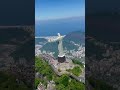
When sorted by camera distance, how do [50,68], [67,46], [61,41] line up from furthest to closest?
[67,46] < [61,41] < [50,68]

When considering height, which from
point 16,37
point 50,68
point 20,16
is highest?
point 20,16

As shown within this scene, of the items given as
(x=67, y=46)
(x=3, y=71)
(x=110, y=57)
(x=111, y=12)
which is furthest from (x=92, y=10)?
(x=67, y=46)

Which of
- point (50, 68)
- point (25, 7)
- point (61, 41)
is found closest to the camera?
point (25, 7)

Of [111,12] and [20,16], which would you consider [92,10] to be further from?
[20,16]

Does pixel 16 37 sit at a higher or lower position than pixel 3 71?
higher

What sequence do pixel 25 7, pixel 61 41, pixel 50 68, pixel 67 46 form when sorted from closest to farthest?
pixel 25 7 → pixel 50 68 → pixel 61 41 → pixel 67 46

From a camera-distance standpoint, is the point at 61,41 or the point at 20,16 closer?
the point at 20,16

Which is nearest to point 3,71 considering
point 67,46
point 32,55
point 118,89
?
point 32,55

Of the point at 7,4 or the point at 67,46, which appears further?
the point at 67,46

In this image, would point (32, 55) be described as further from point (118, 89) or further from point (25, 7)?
point (118, 89)
